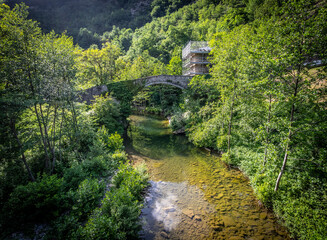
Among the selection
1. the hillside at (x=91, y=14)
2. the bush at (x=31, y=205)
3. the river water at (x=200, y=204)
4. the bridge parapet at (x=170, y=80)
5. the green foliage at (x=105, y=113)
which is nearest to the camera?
the bush at (x=31, y=205)

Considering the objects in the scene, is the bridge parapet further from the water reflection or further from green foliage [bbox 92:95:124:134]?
the water reflection

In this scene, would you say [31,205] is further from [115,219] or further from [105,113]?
[105,113]

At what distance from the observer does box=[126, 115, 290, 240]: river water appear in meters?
5.96

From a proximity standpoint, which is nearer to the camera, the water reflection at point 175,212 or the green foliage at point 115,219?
the green foliage at point 115,219

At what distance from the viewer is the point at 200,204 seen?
742cm

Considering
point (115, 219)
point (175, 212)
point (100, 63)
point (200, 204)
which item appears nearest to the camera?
point (115, 219)

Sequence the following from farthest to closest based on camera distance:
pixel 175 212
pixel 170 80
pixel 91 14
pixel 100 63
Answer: pixel 91 14 < pixel 170 80 < pixel 100 63 < pixel 175 212

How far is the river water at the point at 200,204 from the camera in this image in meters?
5.96

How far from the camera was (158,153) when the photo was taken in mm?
13648

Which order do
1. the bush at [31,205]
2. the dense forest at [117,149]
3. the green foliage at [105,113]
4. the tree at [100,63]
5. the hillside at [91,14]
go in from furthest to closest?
the hillside at [91,14]
the tree at [100,63]
the green foliage at [105,113]
the bush at [31,205]
the dense forest at [117,149]

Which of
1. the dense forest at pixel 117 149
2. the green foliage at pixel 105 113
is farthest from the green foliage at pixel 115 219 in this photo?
the green foliage at pixel 105 113

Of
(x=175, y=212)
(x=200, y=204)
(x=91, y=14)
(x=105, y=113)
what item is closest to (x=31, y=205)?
(x=175, y=212)

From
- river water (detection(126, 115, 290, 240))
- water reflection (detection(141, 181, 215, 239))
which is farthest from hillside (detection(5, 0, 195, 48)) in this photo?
water reflection (detection(141, 181, 215, 239))

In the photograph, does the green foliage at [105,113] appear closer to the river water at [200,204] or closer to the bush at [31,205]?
the river water at [200,204]
